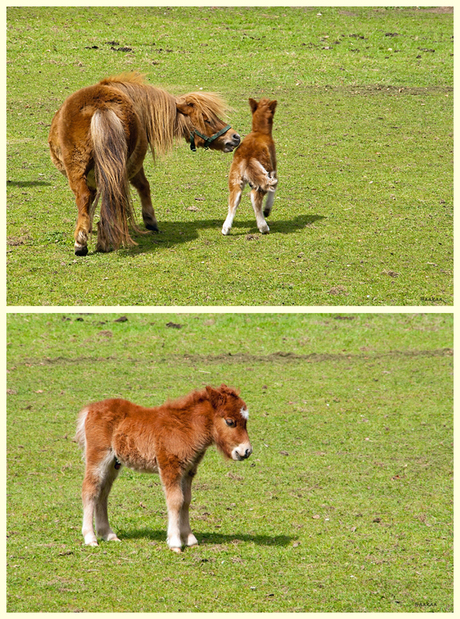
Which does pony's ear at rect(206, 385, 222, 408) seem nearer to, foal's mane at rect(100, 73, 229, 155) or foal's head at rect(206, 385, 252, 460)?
foal's head at rect(206, 385, 252, 460)

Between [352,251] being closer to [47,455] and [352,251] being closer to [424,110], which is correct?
[47,455]

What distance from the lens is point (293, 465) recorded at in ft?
32.2

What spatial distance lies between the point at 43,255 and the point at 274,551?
525 cm

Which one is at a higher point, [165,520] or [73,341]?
[73,341]

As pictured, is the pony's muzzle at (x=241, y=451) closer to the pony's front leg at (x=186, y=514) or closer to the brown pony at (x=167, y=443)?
the brown pony at (x=167, y=443)

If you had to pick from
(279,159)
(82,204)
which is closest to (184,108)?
(82,204)

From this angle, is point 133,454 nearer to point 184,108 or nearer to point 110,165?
point 110,165

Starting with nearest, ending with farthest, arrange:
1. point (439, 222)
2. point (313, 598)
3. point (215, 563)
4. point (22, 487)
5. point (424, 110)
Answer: point (313, 598) < point (215, 563) < point (22, 487) < point (439, 222) < point (424, 110)

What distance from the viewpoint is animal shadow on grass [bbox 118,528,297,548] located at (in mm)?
7168

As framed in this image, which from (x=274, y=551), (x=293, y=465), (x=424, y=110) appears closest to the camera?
(x=274, y=551)

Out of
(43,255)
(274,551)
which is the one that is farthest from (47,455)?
(274,551)

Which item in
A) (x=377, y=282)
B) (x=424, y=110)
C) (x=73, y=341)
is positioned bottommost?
(x=73, y=341)

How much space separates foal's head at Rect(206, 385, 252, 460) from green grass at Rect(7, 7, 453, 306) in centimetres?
258

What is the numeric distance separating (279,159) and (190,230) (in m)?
4.65
